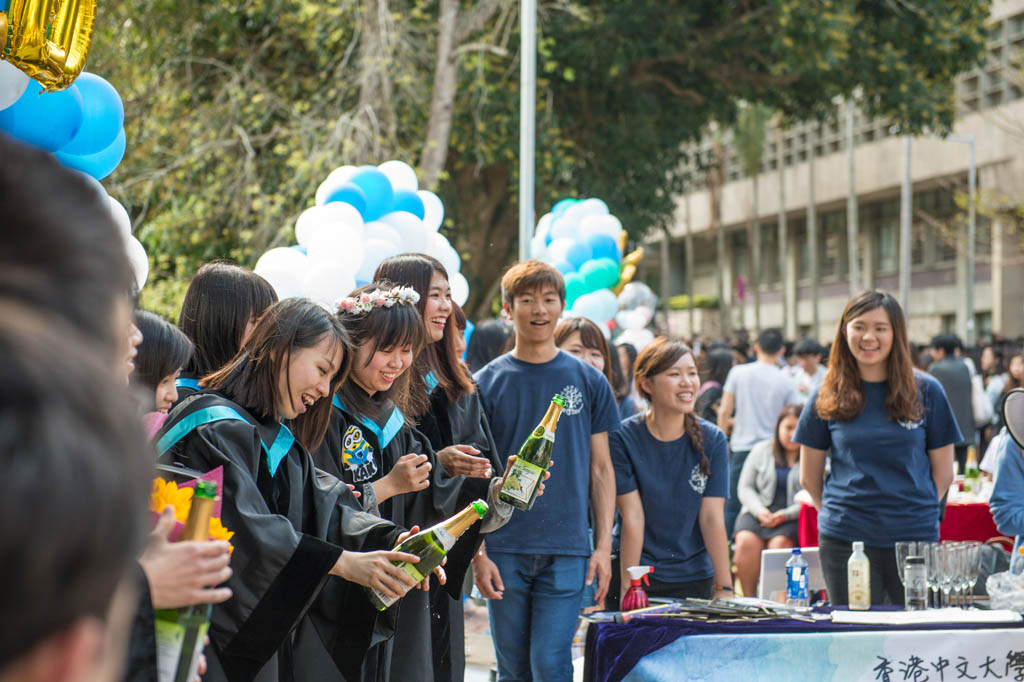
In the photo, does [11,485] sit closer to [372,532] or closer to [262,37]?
[372,532]

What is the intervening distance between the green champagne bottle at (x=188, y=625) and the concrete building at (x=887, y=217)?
82.5 feet

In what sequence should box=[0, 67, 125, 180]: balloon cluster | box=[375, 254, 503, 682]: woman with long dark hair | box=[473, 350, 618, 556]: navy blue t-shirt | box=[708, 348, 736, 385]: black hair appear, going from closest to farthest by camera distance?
box=[0, 67, 125, 180]: balloon cluster
box=[375, 254, 503, 682]: woman with long dark hair
box=[473, 350, 618, 556]: navy blue t-shirt
box=[708, 348, 736, 385]: black hair

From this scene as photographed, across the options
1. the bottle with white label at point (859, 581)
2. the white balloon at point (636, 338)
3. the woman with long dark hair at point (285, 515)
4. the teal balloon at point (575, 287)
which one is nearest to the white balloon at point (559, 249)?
the teal balloon at point (575, 287)

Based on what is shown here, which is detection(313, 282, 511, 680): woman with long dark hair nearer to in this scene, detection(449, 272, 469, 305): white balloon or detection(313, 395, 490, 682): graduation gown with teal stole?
detection(313, 395, 490, 682): graduation gown with teal stole

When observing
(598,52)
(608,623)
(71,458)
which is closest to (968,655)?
(608,623)

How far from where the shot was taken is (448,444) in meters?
4.39

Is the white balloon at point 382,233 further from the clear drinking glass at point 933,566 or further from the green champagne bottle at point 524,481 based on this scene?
the clear drinking glass at point 933,566

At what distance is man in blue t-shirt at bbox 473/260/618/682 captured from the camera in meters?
4.49

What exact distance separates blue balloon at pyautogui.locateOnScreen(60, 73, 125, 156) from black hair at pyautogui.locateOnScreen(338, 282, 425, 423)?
3.07 ft

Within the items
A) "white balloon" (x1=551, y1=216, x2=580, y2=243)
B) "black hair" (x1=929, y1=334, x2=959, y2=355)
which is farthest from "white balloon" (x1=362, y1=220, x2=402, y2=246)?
"black hair" (x1=929, y1=334, x2=959, y2=355)

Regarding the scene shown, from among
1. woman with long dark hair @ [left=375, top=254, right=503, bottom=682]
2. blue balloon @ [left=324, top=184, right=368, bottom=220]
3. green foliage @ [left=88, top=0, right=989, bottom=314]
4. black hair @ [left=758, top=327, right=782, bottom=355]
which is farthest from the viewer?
green foliage @ [left=88, top=0, right=989, bottom=314]

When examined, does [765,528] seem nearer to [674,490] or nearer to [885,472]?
[885,472]

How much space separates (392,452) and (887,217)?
4052 centimetres

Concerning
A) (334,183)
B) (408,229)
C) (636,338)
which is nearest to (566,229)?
(636,338)
